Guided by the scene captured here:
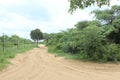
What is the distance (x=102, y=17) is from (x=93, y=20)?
0.72 m

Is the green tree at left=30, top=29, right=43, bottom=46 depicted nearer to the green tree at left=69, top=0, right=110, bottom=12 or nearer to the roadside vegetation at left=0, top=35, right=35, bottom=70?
the roadside vegetation at left=0, top=35, right=35, bottom=70

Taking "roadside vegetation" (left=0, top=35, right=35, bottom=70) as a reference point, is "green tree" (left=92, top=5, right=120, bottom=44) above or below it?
above

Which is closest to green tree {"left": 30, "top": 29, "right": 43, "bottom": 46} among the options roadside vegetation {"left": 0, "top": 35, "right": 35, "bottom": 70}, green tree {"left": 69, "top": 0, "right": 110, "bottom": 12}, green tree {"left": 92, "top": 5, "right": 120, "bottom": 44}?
roadside vegetation {"left": 0, "top": 35, "right": 35, "bottom": 70}

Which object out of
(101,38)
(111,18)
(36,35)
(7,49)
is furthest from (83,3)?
(36,35)

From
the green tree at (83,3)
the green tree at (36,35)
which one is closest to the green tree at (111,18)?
the green tree at (83,3)

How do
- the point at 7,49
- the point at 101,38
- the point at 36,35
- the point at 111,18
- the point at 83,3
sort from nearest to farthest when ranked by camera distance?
the point at 83,3 → the point at 101,38 → the point at 111,18 → the point at 7,49 → the point at 36,35

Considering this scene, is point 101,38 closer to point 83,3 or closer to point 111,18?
point 111,18

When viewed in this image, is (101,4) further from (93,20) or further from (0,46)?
(0,46)

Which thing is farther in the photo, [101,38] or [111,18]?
[111,18]

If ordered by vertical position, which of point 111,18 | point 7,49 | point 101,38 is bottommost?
point 7,49

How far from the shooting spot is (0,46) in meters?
23.8

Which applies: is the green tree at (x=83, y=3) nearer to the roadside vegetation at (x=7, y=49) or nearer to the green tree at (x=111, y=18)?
the roadside vegetation at (x=7, y=49)

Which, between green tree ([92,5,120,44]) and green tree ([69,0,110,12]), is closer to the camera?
green tree ([69,0,110,12])

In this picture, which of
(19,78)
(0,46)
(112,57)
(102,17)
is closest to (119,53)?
(112,57)
